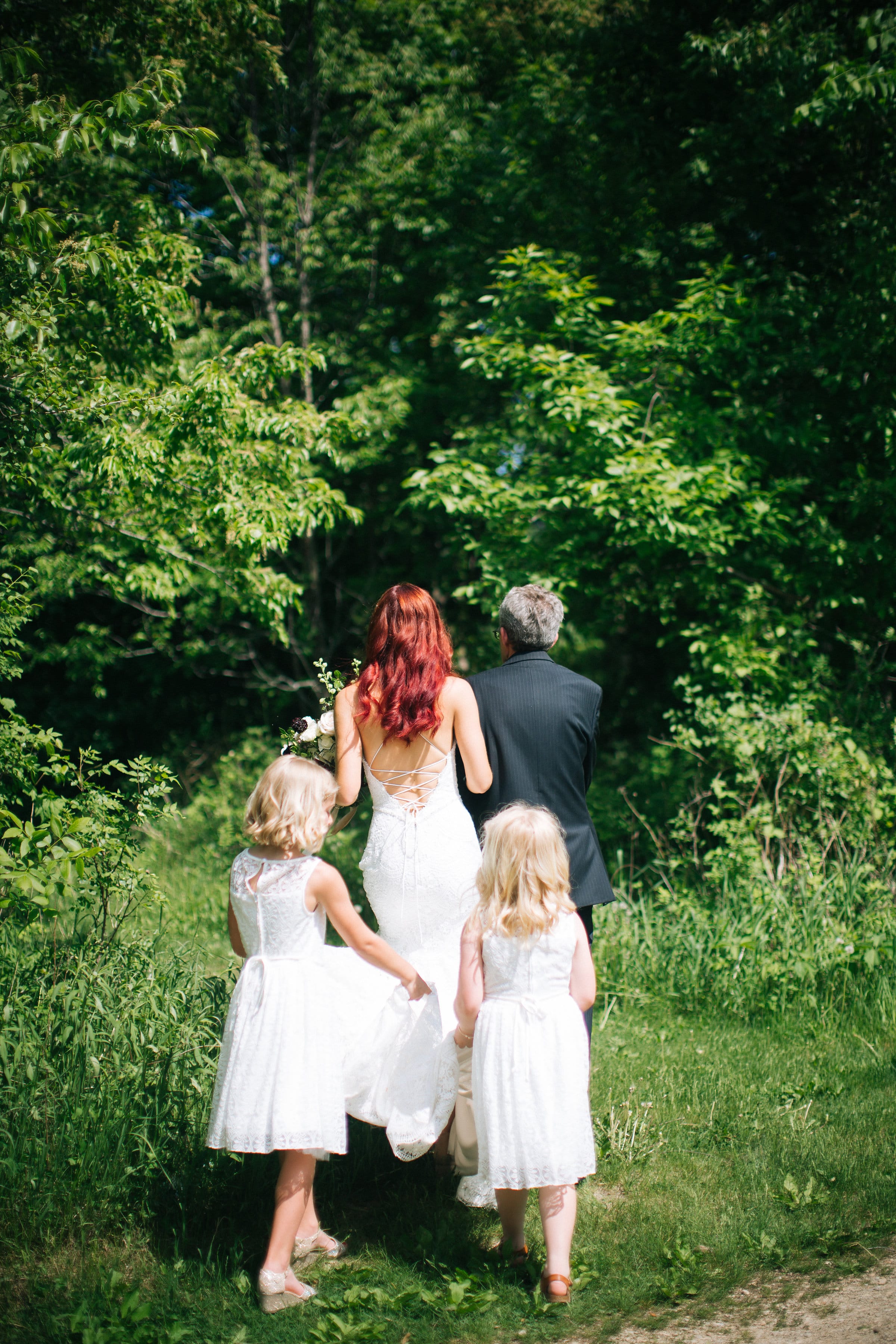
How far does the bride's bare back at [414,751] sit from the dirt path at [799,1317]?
1.65 metres

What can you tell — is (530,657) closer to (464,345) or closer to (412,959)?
(412,959)

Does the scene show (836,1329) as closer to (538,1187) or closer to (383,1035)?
(538,1187)

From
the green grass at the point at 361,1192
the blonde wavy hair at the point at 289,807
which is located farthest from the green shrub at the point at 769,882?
the blonde wavy hair at the point at 289,807

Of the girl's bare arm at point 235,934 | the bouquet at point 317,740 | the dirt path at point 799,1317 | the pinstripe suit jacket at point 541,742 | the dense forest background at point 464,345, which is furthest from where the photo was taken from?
the dense forest background at point 464,345

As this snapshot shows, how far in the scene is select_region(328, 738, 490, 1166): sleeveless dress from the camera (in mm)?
2824

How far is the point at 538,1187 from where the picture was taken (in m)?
2.54

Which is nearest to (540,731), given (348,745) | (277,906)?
(348,745)

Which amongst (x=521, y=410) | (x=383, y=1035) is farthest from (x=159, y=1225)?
(x=521, y=410)

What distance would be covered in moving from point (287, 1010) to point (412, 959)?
0.53m

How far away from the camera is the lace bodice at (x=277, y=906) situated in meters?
2.64

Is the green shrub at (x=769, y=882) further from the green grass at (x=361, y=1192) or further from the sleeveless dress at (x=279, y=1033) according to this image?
the sleeveless dress at (x=279, y=1033)

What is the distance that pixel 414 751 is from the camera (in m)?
3.08

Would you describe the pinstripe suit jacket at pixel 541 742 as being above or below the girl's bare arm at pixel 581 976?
above

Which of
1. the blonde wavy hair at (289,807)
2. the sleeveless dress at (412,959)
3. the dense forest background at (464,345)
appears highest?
the dense forest background at (464,345)
